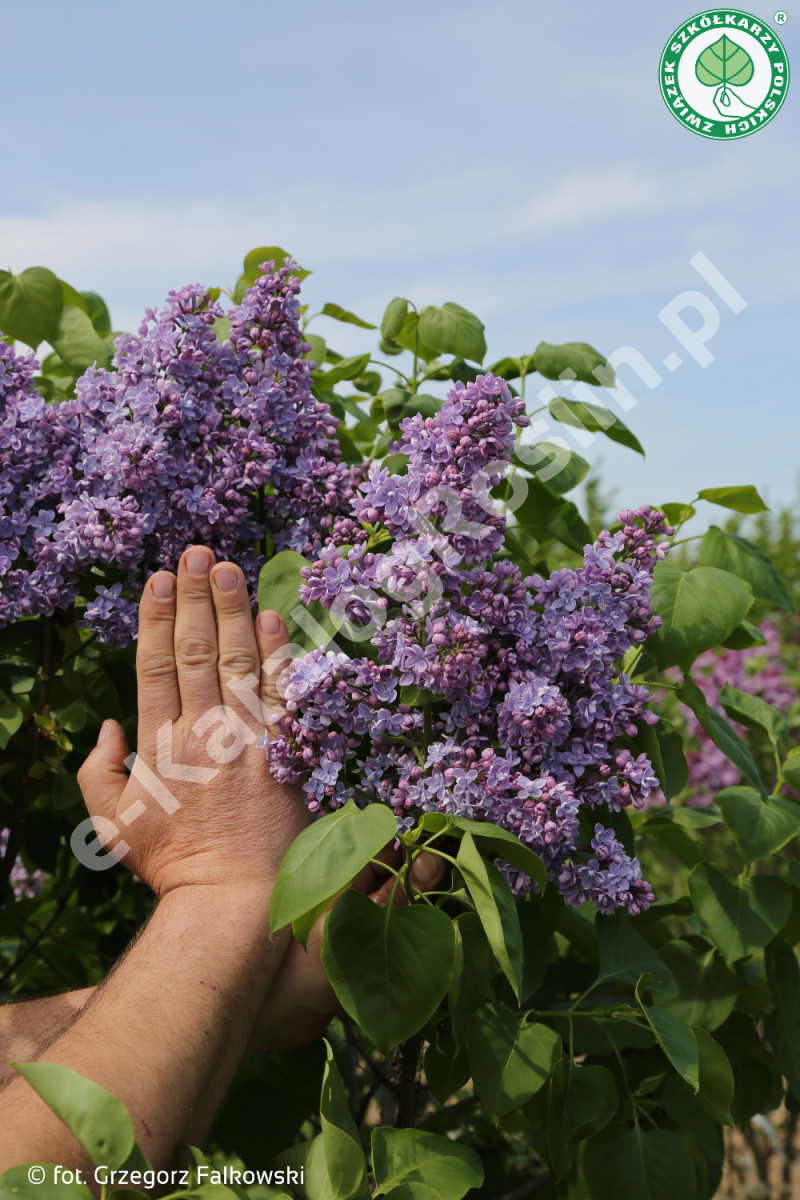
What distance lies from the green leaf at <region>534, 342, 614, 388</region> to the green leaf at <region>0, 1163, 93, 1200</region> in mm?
1347

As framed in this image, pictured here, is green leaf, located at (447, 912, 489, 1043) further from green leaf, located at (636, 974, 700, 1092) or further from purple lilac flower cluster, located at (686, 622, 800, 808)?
purple lilac flower cluster, located at (686, 622, 800, 808)

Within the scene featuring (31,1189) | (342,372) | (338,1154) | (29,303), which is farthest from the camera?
(342,372)

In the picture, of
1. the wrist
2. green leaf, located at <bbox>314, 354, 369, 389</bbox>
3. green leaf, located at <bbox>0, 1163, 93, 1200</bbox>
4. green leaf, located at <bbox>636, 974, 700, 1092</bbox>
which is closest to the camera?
green leaf, located at <bbox>0, 1163, 93, 1200</bbox>

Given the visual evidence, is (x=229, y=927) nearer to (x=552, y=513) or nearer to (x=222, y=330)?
(x=552, y=513)

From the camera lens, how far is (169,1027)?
1185 mm

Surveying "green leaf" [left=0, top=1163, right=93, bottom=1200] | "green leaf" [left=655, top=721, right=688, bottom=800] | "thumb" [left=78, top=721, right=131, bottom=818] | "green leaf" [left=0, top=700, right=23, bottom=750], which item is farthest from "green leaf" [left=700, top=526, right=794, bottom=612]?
"green leaf" [left=0, top=1163, right=93, bottom=1200]

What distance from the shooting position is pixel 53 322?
5.71 feet

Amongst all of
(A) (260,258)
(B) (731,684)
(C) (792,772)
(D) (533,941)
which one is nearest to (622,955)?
(D) (533,941)

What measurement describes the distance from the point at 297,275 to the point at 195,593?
62cm

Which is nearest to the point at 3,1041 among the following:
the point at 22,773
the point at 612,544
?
the point at 22,773

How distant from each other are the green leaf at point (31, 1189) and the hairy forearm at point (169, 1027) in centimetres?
14

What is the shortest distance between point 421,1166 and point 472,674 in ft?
1.84

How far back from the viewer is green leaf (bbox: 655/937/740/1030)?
5.57ft

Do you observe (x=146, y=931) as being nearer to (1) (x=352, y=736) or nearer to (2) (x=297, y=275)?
(1) (x=352, y=736)
